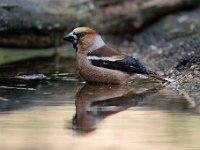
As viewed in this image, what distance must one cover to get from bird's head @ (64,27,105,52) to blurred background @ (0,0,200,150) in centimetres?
49

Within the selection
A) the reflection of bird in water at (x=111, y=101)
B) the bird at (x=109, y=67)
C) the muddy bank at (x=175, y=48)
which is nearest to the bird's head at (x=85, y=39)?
the bird at (x=109, y=67)

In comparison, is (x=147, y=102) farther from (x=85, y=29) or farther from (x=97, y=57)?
(x=85, y=29)

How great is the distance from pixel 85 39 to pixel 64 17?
10.6 feet

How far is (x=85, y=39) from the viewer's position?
8594 mm

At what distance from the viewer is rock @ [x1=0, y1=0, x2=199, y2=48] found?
11.0 m

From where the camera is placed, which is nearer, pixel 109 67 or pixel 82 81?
pixel 109 67

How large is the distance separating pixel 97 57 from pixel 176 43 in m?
3.03

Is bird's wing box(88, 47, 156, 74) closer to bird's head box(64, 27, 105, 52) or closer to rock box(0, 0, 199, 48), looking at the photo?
bird's head box(64, 27, 105, 52)

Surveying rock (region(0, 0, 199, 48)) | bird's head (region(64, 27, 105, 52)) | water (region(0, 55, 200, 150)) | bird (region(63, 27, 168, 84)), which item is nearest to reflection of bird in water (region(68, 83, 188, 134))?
water (region(0, 55, 200, 150))

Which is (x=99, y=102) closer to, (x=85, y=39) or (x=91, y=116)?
(x=91, y=116)

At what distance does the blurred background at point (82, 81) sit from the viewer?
18.1ft

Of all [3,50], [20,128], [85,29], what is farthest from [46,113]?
[3,50]

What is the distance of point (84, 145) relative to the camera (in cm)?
511

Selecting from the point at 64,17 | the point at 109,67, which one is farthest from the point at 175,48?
the point at 109,67
